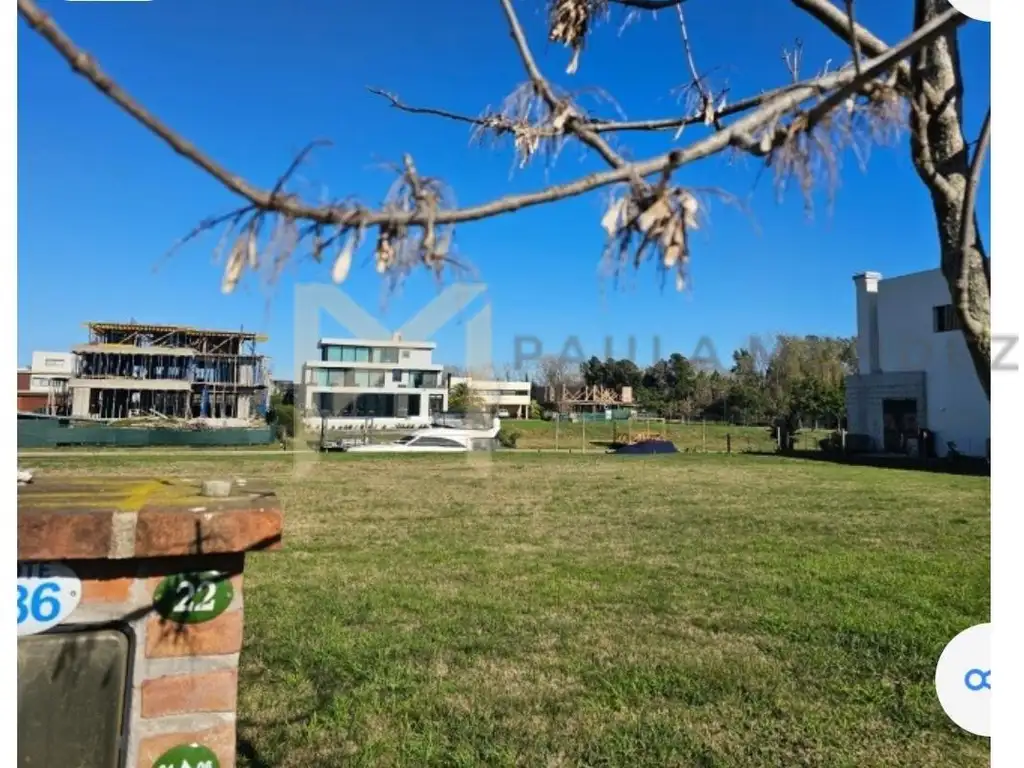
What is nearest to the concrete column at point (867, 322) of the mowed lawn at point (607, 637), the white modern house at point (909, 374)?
the white modern house at point (909, 374)

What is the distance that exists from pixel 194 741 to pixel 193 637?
0.12 m

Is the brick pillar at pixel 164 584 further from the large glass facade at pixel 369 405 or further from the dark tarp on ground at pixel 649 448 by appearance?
the dark tarp on ground at pixel 649 448

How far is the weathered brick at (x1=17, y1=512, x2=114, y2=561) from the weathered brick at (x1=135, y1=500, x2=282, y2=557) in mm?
32

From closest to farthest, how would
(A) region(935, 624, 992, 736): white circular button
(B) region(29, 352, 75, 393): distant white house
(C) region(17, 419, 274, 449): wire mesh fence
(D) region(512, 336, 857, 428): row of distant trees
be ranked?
(A) region(935, 624, 992, 736): white circular button < (B) region(29, 352, 75, 393): distant white house < (C) region(17, 419, 274, 449): wire mesh fence < (D) region(512, 336, 857, 428): row of distant trees

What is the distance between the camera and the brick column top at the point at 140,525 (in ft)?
2.30

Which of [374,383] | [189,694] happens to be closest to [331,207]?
[189,694]

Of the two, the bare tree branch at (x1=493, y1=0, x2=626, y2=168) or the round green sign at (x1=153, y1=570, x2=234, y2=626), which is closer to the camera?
the bare tree branch at (x1=493, y1=0, x2=626, y2=168)

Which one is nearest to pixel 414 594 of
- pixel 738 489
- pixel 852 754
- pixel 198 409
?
pixel 198 409

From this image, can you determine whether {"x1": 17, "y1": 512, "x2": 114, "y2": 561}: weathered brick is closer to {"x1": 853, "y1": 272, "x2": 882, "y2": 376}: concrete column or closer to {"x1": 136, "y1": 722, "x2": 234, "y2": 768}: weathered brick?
{"x1": 136, "y1": 722, "x2": 234, "y2": 768}: weathered brick

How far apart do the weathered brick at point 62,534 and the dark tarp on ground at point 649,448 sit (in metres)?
11.9

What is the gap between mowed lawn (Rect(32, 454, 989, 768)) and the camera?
1442 mm

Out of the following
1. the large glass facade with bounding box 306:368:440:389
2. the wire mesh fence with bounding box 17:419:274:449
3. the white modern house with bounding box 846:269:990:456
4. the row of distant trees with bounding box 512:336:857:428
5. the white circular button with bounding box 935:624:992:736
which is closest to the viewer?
the white circular button with bounding box 935:624:992:736

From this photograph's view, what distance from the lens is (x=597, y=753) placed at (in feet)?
4.54

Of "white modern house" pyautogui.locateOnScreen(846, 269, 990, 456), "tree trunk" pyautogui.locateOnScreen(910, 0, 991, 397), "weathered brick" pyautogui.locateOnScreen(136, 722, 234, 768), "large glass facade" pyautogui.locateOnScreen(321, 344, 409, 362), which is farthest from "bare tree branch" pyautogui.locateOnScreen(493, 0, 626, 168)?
"white modern house" pyautogui.locateOnScreen(846, 269, 990, 456)
